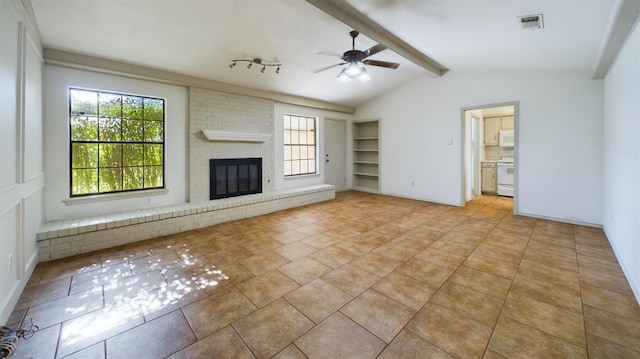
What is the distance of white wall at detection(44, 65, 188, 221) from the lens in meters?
3.36

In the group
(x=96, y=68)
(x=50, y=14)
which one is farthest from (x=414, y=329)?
(x=96, y=68)

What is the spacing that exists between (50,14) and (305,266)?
373 centimetres

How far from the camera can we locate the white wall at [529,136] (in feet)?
13.8

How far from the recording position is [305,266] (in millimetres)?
2793

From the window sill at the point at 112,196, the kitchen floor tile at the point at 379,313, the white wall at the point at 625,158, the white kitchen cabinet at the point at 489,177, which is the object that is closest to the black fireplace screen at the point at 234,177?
the window sill at the point at 112,196

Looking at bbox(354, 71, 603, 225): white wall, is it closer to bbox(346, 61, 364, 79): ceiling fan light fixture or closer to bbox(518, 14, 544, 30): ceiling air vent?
bbox(518, 14, 544, 30): ceiling air vent

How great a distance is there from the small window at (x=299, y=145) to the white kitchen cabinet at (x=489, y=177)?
4755mm

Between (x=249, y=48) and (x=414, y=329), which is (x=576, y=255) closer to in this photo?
(x=414, y=329)

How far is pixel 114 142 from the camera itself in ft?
12.6

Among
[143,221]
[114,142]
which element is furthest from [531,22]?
[114,142]

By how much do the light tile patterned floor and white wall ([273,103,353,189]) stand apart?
248 cm

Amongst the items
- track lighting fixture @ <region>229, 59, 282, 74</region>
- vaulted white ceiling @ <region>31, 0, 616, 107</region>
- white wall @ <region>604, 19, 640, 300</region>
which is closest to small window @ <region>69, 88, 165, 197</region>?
vaulted white ceiling @ <region>31, 0, 616, 107</region>

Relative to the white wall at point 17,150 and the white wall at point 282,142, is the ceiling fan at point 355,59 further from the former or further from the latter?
the white wall at point 17,150

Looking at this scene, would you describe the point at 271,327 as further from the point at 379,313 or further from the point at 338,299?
the point at 379,313
